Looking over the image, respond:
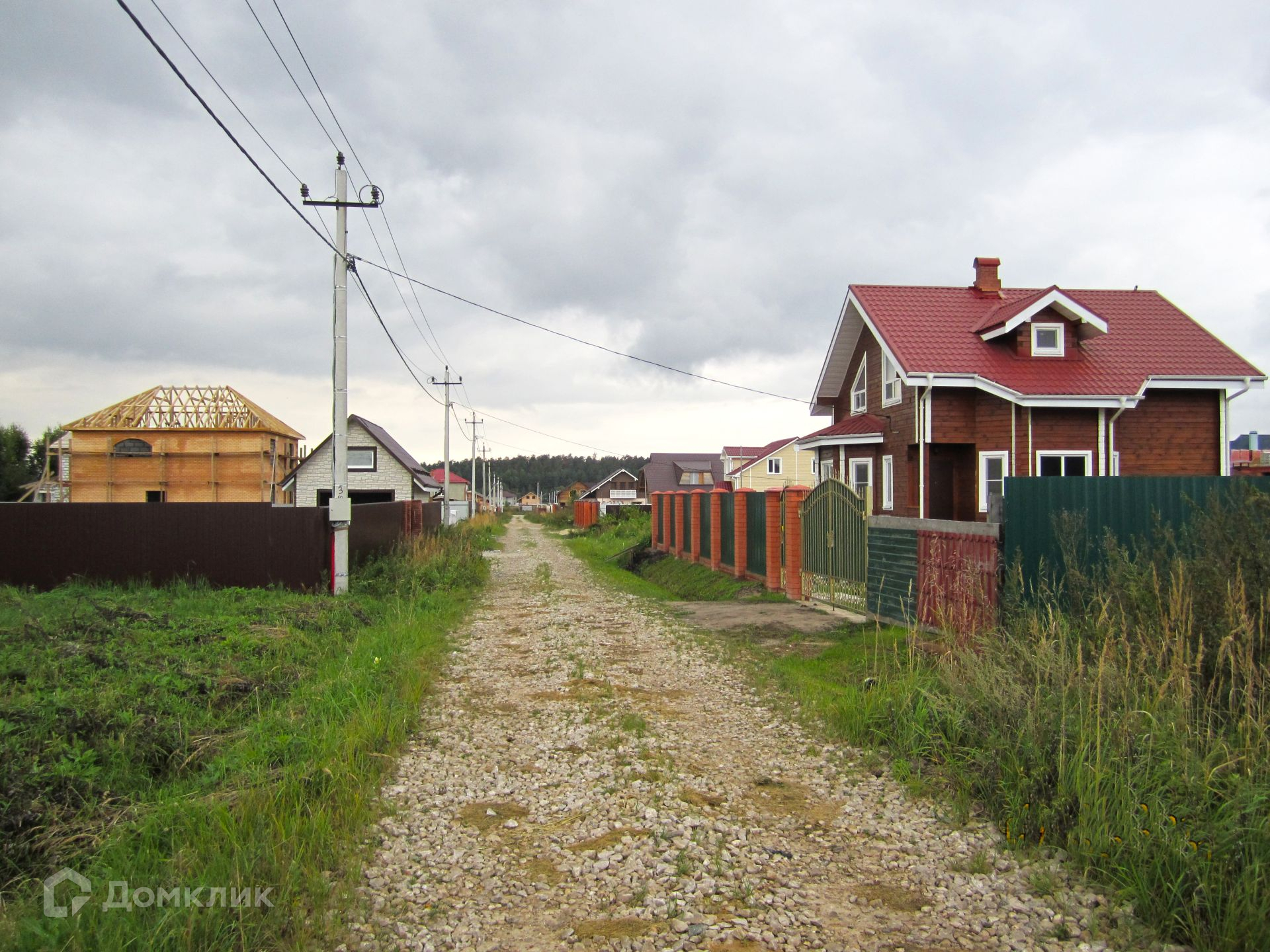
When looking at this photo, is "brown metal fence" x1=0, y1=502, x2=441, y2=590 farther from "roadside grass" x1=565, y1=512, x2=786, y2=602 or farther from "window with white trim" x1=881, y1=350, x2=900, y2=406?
"window with white trim" x1=881, y1=350, x2=900, y2=406

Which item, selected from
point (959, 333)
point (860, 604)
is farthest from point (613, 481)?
point (860, 604)

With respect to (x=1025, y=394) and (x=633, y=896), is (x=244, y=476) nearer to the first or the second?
(x=1025, y=394)

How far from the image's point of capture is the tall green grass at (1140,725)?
10.6 feet

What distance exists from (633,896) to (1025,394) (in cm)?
1561

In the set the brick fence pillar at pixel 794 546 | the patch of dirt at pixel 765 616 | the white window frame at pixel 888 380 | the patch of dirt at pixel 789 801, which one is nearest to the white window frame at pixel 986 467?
the white window frame at pixel 888 380

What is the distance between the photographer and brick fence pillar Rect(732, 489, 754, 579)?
16.2 meters

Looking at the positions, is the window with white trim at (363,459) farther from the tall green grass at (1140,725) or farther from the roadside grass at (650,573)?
the tall green grass at (1140,725)

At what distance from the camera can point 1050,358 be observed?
17953 millimetres

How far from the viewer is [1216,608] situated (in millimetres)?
4754

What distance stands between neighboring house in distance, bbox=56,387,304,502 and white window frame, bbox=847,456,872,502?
20.5 meters

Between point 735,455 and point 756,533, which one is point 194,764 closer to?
point 756,533

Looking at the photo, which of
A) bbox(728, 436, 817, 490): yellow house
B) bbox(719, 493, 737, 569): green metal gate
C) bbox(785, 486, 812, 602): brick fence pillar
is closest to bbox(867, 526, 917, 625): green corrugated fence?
bbox(785, 486, 812, 602): brick fence pillar

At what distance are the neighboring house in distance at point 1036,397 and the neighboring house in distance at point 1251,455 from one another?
12.1ft

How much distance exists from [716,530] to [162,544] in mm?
10775
